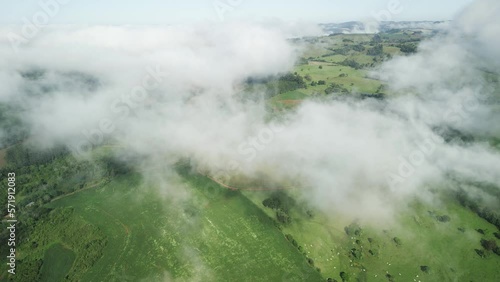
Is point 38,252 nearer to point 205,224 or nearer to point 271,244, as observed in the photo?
point 205,224

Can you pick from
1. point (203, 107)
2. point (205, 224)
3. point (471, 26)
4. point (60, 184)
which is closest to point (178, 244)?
point (205, 224)

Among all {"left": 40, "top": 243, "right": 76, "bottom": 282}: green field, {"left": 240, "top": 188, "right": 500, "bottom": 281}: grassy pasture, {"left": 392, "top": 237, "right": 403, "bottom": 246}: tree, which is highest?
{"left": 392, "top": 237, "right": 403, "bottom": 246}: tree

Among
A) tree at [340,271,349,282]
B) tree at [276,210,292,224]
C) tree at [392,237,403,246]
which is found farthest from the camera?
tree at [276,210,292,224]

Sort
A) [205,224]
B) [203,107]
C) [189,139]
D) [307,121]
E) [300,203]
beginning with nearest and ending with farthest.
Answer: [205,224], [300,203], [189,139], [307,121], [203,107]

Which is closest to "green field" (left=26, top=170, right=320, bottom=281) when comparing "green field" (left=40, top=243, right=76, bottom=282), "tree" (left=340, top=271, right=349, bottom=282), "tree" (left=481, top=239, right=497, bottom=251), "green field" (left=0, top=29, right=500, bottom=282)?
"green field" (left=0, top=29, right=500, bottom=282)

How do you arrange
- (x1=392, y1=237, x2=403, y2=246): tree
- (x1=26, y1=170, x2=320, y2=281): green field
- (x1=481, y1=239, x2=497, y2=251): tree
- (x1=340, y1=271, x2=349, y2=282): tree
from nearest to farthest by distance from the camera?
(x1=340, y1=271, x2=349, y2=282): tree, (x1=26, y1=170, x2=320, y2=281): green field, (x1=481, y1=239, x2=497, y2=251): tree, (x1=392, y1=237, x2=403, y2=246): tree

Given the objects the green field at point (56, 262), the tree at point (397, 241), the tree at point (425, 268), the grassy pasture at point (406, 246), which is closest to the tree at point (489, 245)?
the grassy pasture at point (406, 246)

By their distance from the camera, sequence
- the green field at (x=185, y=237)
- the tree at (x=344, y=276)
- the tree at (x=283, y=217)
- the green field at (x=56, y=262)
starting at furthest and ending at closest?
1. the tree at (x=283, y=217)
2. the green field at (x=56, y=262)
3. the green field at (x=185, y=237)
4. the tree at (x=344, y=276)

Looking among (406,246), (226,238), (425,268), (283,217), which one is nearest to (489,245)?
(425,268)

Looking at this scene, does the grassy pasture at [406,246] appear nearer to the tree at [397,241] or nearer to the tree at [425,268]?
the tree at [397,241]

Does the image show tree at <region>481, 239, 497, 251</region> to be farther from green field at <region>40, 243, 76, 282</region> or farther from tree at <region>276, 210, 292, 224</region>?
green field at <region>40, 243, 76, 282</region>

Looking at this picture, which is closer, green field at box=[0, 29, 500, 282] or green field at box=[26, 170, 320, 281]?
green field at box=[0, 29, 500, 282]
